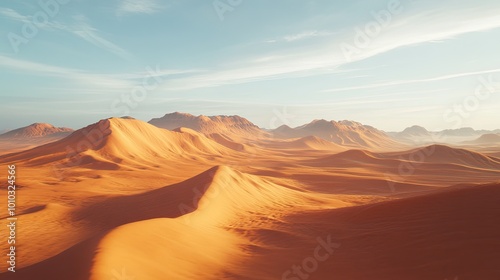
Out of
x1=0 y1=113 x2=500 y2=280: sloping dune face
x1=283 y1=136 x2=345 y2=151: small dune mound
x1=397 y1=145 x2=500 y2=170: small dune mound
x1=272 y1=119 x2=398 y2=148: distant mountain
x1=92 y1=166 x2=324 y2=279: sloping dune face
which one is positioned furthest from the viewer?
x1=272 y1=119 x2=398 y2=148: distant mountain

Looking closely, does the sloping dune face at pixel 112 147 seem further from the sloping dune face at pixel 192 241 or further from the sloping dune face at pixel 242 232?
the sloping dune face at pixel 192 241

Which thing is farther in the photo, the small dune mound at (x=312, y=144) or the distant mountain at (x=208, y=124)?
the distant mountain at (x=208, y=124)

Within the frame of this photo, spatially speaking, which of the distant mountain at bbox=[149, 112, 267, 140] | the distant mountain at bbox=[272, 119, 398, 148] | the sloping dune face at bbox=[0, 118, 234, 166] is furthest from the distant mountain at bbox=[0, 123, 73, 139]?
the distant mountain at bbox=[272, 119, 398, 148]

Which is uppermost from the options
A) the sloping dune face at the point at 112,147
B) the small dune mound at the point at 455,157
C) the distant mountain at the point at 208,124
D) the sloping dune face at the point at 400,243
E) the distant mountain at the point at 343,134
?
the distant mountain at the point at 208,124

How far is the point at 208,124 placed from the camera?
151m

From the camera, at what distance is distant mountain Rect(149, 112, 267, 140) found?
145425 mm

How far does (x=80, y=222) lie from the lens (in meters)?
13.0

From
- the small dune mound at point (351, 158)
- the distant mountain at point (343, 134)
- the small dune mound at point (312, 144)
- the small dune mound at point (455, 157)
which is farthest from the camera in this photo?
the distant mountain at point (343, 134)

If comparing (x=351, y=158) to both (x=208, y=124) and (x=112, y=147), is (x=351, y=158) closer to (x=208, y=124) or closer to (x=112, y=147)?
(x=112, y=147)

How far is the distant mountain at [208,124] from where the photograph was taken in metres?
145

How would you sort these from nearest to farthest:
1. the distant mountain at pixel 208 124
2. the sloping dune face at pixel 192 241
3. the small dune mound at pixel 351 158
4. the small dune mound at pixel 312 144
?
the sloping dune face at pixel 192 241
the small dune mound at pixel 351 158
the small dune mound at pixel 312 144
the distant mountain at pixel 208 124

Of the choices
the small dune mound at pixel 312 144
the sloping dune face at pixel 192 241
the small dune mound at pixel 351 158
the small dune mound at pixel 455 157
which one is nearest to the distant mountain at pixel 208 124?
the small dune mound at pixel 312 144

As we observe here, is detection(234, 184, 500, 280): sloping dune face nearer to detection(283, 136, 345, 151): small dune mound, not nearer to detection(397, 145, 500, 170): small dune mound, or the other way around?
detection(397, 145, 500, 170): small dune mound

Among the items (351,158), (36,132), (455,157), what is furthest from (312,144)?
(36,132)
